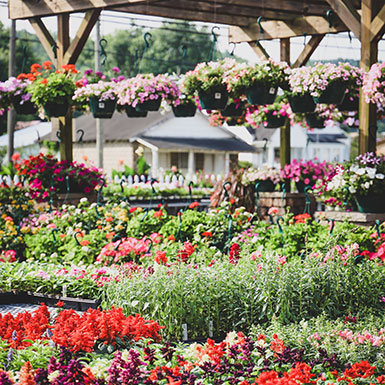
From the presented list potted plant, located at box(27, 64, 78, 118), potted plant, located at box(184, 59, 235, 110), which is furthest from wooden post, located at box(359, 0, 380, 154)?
potted plant, located at box(27, 64, 78, 118)

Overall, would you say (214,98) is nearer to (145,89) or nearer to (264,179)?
(145,89)

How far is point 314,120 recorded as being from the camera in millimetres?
9859

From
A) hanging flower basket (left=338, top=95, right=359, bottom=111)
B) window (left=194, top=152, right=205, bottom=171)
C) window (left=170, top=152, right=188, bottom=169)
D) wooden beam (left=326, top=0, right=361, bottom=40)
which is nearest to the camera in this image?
wooden beam (left=326, top=0, right=361, bottom=40)

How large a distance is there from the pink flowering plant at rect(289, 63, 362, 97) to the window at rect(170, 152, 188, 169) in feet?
82.2

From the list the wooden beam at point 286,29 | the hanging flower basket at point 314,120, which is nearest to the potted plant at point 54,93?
the wooden beam at point 286,29

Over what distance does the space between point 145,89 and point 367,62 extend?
2616 millimetres

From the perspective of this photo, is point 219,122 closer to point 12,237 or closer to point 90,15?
point 90,15

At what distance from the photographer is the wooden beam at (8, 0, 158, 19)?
28.9 ft

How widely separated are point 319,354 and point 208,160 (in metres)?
30.8

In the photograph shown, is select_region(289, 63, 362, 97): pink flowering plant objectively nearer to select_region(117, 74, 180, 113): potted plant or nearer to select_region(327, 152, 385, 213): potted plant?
select_region(327, 152, 385, 213): potted plant

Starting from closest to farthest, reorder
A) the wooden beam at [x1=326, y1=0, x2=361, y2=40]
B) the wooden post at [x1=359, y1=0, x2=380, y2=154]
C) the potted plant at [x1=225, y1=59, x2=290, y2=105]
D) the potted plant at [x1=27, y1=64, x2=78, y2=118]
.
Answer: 1. the wooden post at [x1=359, y1=0, x2=380, y2=154]
2. the wooden beam at [x1=326, y1=0, x2=361, y2=40]
3. the potted plant at [x1=225, y1=59, x2=290, y2=105]
4. the potted plant at [x1=27, y1=64, x2=78, y2=118]

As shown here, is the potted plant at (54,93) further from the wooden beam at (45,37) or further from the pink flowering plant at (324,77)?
the pink flowering plant at (324,77)

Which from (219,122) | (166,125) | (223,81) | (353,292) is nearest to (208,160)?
(166,125)

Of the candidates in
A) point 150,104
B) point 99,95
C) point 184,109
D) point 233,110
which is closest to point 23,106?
point 99,95
